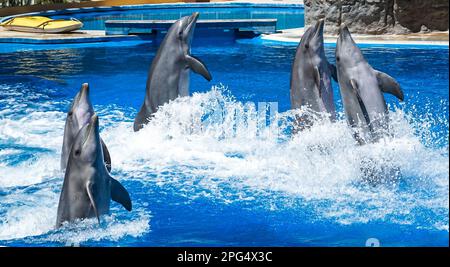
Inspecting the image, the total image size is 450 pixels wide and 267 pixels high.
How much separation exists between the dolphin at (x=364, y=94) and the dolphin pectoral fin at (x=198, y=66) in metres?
1.55

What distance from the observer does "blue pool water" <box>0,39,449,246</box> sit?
4855 mm

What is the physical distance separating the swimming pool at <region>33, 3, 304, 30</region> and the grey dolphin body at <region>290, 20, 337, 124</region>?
44.6 ft

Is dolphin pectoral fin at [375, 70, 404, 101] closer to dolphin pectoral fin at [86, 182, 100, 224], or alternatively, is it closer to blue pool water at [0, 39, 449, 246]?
blue pool water at [0, 39, 449, 246]

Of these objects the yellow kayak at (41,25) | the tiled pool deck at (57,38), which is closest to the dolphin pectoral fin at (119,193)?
the tiled pool deck at (57,38)

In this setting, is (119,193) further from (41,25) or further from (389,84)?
(41,25)

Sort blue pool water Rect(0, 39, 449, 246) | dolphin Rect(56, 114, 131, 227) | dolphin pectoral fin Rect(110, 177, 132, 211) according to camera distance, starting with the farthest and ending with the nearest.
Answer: blue pool water Rect(0, 39, 449, 246), dolphin pectoral fin Rect(110, 177, 132, 211), dolphin Rect(56, 114, 131, 227)

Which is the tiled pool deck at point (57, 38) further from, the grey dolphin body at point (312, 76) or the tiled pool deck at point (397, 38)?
the grey dolphin body at point (312, 76)

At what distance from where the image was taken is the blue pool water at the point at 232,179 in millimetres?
4855

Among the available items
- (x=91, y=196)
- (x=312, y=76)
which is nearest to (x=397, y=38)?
(x=312, y=76)

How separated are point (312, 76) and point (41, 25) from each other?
1132 centimetres

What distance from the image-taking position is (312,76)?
630cm

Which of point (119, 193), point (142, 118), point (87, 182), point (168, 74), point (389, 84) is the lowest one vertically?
point (142, 118)

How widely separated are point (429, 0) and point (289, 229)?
10.3 metres

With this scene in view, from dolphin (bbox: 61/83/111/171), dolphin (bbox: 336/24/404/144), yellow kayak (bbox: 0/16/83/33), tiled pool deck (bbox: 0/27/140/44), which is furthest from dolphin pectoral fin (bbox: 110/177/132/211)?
yellow kayak (bbox: 0/16/83/33)
